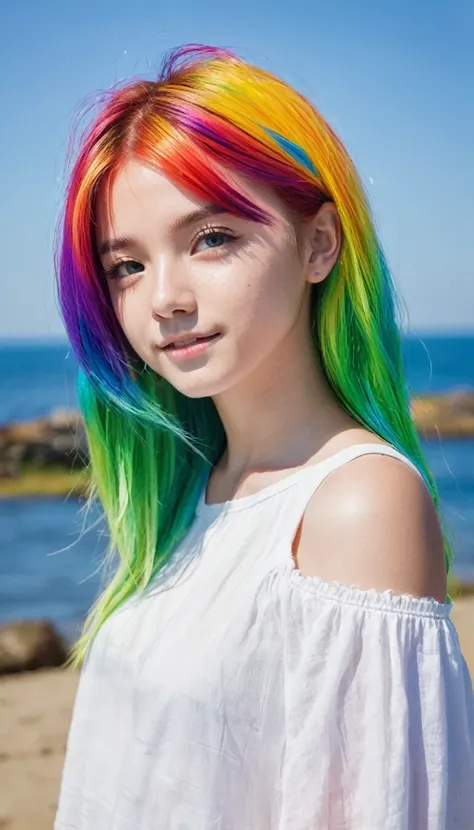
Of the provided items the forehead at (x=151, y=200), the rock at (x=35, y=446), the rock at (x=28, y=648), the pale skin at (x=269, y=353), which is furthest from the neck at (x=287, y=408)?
the rock at (x=35, y=446)

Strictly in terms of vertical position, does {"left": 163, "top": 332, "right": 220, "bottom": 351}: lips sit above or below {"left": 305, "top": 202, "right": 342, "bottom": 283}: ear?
below

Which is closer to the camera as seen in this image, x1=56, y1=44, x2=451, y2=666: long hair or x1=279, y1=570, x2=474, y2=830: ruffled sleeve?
x1=279, y1=570, x2=474, y2=830: ruffled sleeve

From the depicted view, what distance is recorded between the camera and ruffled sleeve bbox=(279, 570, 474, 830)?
1.15m

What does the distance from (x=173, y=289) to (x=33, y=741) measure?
3602mm

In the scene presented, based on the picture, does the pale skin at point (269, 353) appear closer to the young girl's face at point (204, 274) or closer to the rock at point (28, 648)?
the young girl's face at point (204, 274)

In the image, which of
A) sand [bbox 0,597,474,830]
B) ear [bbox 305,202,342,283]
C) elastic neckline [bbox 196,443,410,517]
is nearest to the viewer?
elastic neckline [bbox 196,443,410,517]

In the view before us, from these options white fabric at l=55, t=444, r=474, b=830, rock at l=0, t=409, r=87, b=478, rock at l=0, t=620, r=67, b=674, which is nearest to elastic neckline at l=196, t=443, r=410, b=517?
white fabric at l=55, t=444, r=474, b=830

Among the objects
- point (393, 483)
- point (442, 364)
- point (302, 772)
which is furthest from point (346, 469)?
point (442, 364)

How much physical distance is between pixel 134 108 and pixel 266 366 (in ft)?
1.39

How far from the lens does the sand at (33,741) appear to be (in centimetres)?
395

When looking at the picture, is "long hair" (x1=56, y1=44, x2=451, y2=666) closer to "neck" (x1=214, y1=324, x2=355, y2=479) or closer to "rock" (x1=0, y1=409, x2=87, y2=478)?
"neck" (x1=214, y1=324, x2=355, y2=479)

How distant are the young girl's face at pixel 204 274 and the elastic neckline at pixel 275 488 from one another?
0.52 feet

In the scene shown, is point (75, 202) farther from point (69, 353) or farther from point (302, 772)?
point (302, 772)

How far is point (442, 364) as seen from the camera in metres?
37.0
